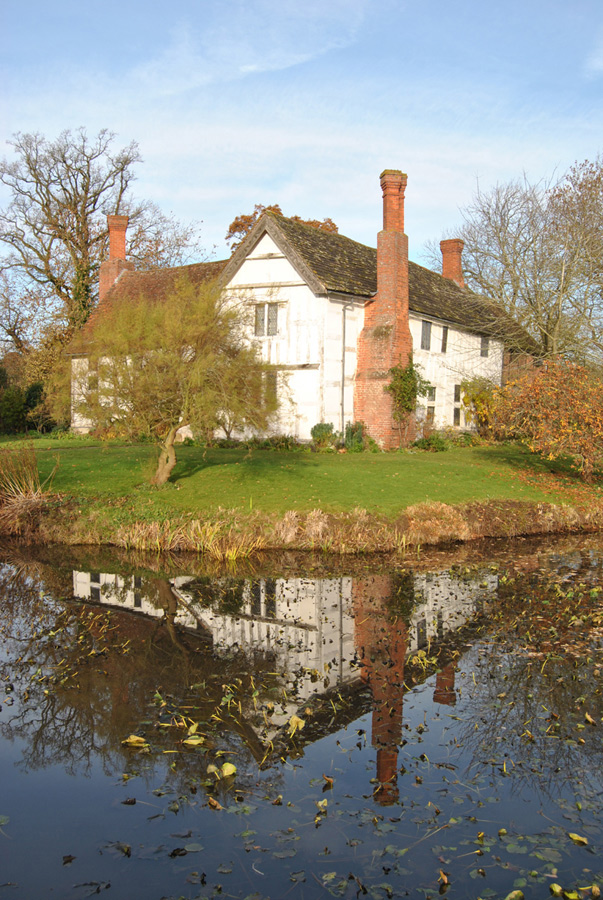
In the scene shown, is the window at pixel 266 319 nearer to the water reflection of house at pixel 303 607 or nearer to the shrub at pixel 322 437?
the shrub at pixel 322 437

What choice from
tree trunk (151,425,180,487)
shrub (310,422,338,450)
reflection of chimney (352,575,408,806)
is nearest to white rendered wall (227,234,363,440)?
shrub (310,422,338,450)

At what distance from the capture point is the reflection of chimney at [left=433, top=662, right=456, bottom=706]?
817 centimetres

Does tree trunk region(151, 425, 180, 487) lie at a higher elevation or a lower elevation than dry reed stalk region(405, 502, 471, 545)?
higher

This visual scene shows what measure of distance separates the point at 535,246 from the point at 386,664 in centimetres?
2683

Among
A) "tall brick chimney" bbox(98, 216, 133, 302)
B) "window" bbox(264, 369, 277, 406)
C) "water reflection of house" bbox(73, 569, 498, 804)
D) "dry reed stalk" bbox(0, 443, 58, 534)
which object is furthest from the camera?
"tall brick chimney" bbox(98, 216, 133, 302)

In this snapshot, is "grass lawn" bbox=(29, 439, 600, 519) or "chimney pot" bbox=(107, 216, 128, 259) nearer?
"grass lawn" bbox=(29, 439, 600, 519)

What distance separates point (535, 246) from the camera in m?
31.7

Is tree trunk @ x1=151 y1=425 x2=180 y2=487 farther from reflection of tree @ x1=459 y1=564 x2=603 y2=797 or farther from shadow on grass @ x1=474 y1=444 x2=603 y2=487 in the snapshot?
shadow on grass @ x1=474 y1=444 x2=603 y2=487

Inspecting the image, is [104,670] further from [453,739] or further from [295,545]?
[295,545]

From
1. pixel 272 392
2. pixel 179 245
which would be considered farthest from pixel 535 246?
pixel 179 245

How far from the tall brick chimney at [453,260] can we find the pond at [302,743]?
102 feet

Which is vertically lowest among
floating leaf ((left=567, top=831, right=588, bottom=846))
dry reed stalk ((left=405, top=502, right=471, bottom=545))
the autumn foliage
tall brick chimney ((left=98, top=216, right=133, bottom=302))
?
floating leaf ((left=567, top=831, right=588, bottom=846))

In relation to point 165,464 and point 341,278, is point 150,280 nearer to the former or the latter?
point 341,278

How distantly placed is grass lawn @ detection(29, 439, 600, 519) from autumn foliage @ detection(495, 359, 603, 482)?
125 cm
